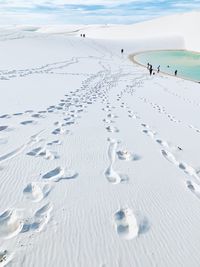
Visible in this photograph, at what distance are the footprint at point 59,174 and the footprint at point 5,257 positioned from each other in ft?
5.42

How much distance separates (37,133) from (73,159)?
1.47 meters

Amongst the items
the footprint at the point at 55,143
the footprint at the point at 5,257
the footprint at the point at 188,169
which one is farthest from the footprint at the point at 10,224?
the footprint at the point at 188,169

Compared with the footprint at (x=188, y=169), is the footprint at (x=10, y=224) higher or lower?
higher

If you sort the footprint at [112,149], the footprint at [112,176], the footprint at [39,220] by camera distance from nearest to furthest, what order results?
the footprint at [39,220] < the footprint at [112,176] < the footprint at [112,149]

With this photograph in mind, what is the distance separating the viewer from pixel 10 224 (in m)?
3.27

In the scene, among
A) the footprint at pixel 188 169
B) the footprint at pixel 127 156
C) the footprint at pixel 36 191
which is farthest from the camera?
the footprint at pixel 127 156

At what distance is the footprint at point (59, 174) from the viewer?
4.48m

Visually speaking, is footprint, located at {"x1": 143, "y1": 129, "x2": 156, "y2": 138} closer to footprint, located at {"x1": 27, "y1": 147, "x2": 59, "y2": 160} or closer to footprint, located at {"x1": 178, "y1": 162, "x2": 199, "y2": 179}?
footprint, located at {"x1": 178, "y1": 162, "x2": 199, "y2": 179}

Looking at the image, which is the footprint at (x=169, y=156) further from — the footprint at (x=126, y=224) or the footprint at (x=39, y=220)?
the footprint at (x=39, y=220)

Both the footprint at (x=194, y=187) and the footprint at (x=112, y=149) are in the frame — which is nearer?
the footprint at (x=194, y=187)

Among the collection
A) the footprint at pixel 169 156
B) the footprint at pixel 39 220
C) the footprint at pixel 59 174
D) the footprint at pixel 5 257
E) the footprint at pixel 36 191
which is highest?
the footprint at pixel 5 257

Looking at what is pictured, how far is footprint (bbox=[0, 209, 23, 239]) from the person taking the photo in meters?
3.12

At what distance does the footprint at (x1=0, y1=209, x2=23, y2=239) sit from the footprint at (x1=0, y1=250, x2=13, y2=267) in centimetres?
23

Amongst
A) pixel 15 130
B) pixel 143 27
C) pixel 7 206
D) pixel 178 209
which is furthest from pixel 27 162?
pixel 143 27
